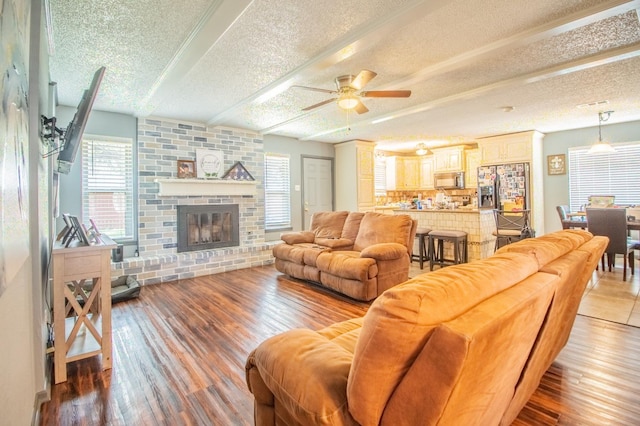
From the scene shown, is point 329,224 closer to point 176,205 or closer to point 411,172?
point 176,205

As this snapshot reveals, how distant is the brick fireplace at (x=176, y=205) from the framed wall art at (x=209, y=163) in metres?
0.08

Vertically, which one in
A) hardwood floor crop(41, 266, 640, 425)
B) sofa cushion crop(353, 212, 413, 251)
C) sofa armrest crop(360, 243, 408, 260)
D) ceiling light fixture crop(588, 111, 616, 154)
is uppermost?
ceiling light fixture crop(588, 111, 616, 154)

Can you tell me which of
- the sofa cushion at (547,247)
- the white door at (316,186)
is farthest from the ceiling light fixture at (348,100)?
the white door at (316,186)

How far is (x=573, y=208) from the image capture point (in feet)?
20.8

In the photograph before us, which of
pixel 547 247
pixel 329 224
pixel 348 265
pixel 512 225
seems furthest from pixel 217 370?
pixel 512 225

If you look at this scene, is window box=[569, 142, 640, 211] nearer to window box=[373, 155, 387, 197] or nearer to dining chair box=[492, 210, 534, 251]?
dining chair box=[492, 210, 534, 251]

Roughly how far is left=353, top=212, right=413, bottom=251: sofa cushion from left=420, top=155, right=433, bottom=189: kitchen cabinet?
468cm

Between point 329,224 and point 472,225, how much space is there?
2.30 m

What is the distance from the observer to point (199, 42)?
2.61 meters

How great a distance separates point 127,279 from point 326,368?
4.24 metres

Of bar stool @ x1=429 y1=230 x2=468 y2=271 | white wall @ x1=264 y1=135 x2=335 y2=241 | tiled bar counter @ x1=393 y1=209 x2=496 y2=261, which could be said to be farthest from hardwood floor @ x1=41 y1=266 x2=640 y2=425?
white wall @ x1=264 y1=135 x2=335 y2=241

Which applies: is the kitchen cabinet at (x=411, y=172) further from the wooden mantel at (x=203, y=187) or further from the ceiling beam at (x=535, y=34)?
the ceiling beam at (x=535, y=34)

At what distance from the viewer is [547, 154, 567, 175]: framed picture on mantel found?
640cm

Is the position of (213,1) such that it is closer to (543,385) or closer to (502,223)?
(543,385)
